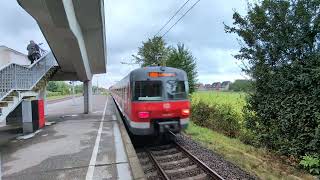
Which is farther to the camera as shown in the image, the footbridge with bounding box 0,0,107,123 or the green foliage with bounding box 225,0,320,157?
the footbridge with bounding box 0,0,107,123

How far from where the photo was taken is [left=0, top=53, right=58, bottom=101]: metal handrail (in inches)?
392

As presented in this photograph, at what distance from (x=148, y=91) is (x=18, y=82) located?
4.94 meters

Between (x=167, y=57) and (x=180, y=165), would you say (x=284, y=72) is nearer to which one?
(x=180, y=165)

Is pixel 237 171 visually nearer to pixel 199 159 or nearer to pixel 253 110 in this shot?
pixel 199 159

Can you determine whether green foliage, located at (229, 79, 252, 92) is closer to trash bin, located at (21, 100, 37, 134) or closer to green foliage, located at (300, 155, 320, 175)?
green foliage, located at (300, 155, 320, 175)

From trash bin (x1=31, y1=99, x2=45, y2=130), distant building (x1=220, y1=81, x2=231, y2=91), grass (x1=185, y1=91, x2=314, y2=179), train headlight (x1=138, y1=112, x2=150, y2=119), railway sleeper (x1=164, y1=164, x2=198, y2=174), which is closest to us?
grass (x1=185, y1=91, x2=314, y2=179)

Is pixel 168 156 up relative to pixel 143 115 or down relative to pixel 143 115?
down

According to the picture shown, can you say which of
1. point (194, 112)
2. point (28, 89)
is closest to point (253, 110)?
point (194, 112)

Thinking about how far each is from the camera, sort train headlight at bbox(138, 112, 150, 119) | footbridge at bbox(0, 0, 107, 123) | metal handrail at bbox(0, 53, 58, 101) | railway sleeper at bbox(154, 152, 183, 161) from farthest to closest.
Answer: train headlight at bbox(138, 112, 150, 119)
footbridge at bbox(0, 0, 107, 123)
metal handrail at bbox(0, 53, 58, 101)
railway sleeper at bbox(154, 152, 183, 161)

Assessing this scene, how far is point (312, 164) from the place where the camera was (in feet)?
24.8

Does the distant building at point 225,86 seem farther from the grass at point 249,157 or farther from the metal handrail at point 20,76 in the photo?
the metal handrail at point 20,76

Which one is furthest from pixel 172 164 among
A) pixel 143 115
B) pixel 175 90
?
pixel 175 90

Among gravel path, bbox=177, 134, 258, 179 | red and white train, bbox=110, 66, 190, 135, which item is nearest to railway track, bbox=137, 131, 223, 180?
gravel path, bbox=177, 134, 258, 179

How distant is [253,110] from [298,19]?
3616 mm
